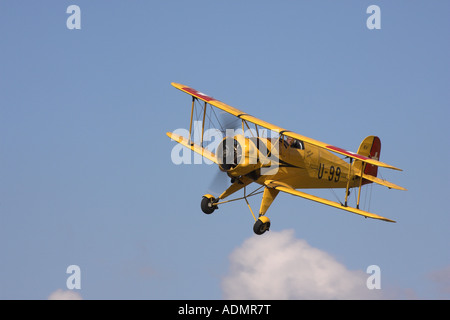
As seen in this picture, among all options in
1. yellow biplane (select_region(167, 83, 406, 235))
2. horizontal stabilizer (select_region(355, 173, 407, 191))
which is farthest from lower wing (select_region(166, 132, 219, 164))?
horizontal stabilizer (select_region(355, 173, 407, 191))

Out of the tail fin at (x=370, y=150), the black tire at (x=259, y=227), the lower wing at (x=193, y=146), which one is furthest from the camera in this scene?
the tail fin at (x=370, y=150)

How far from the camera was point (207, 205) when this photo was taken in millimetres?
27312

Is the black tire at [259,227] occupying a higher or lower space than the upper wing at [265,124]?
lower

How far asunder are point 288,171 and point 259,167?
108 centimetres

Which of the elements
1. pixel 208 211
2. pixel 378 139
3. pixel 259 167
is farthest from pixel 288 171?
pixel 378 139

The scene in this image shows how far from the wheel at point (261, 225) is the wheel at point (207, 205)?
213 centimetres

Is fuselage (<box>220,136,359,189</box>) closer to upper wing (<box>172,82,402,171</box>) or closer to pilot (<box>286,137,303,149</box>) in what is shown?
pilot (<box>286,137,303,149</box>)

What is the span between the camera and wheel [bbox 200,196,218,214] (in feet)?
89.6

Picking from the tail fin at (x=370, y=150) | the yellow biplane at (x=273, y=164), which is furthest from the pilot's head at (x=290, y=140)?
the tail fin at (x=370, y=150)

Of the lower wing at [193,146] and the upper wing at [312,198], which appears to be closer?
the upper wing at [312,198]

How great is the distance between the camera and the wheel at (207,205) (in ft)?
89.6

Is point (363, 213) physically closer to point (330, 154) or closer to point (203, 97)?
point (330, 154)

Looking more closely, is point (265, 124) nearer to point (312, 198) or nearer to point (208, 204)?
point (312, 198)

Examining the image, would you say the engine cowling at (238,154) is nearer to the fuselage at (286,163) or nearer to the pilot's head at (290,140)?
the fuselage at (286,163)
